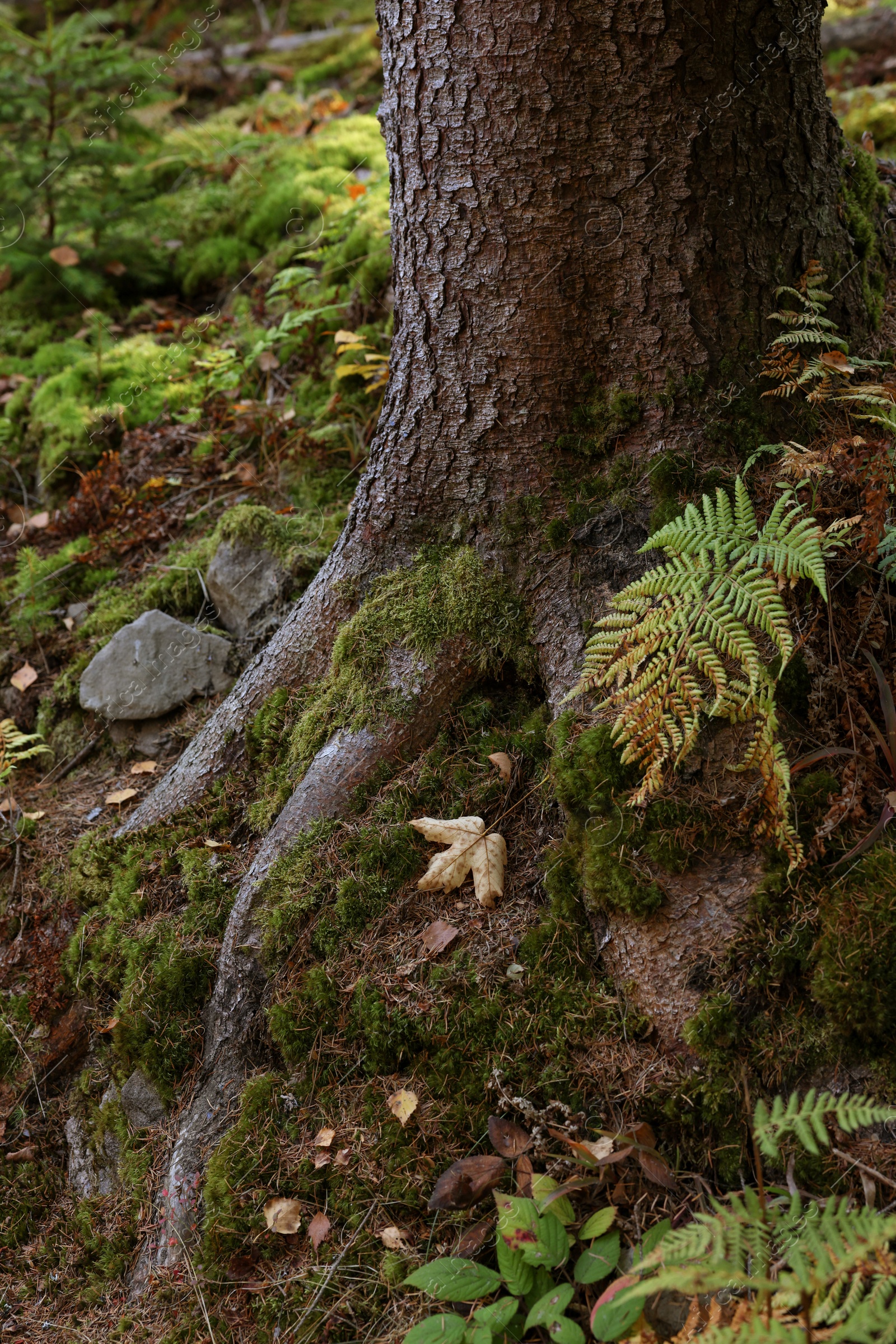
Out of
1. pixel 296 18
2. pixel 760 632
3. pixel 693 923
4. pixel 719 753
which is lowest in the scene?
pixel 693 923

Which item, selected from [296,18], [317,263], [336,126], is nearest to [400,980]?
[317,263]

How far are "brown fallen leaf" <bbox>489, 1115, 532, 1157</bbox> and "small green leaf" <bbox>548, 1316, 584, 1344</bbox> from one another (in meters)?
0.42

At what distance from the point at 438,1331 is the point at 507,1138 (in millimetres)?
477

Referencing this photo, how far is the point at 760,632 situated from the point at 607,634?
0.55 meters

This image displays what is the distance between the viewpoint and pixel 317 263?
5.87m

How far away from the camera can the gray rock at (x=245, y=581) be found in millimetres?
A: 4414

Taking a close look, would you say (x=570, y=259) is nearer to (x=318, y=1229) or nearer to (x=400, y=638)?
(x=400, y=638)

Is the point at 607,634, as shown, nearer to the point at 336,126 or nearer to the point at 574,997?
the point at 574,997

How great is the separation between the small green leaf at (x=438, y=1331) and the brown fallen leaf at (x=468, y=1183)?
26cm

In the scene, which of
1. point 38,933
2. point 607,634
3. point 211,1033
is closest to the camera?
point 607,634

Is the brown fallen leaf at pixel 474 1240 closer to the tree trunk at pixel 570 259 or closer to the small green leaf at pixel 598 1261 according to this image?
the small green leaf at pixel 598 1261

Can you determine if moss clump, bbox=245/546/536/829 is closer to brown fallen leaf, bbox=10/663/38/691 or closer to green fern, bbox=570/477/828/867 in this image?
green fern, bbox=570/477/828/867

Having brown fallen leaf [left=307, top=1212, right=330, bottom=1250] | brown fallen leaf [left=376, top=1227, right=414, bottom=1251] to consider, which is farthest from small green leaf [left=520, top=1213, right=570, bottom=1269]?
brown fallen leaf [left=307, top=1212, right=330, bottom=1250]

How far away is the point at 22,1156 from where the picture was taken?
3.42 meters
